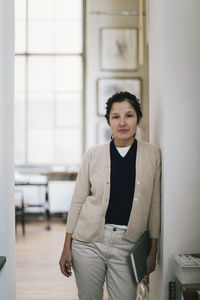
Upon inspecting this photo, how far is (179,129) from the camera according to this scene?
157 cm

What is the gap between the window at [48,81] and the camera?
18.0ft

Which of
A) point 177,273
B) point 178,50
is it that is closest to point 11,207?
point 177,273

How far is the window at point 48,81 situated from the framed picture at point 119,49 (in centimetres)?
44

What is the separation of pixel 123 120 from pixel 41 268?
7.09ft

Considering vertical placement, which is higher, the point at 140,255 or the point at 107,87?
the point at 107,87

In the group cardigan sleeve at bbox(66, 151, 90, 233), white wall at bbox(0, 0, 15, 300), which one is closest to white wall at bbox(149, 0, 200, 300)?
cardigan sleeve at bbox(66, 151, 90, 233)

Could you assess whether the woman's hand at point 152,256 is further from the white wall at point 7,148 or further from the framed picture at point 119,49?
the framed picture at point 119,49

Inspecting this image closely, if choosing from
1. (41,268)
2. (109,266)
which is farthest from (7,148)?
(41,268)

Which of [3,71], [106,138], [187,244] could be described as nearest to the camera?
[3,71]

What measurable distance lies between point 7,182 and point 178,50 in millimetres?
963

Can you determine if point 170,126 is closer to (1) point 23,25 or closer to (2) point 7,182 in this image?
(2) point 7,182

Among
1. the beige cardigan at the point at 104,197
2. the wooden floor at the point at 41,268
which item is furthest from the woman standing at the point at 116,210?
the wooden floor at the point at 41,268

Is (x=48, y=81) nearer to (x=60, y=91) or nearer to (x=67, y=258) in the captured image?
(x=60, y=91)

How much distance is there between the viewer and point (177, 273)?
151 centimetres
